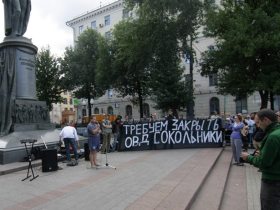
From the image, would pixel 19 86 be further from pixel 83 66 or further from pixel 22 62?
pixel 83 66

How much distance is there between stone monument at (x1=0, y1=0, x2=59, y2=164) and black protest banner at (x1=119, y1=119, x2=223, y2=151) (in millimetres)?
4001

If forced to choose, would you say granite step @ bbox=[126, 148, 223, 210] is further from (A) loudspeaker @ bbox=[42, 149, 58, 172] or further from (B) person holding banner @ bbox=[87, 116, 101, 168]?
(A) loudspeaker @ bbox=[42, 149, 58, 172]

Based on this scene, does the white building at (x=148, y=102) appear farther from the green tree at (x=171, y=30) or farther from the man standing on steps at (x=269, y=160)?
the man standing on steps at (x=269, y=160)

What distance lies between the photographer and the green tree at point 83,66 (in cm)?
4784

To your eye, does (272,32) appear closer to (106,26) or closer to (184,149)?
(184,149)

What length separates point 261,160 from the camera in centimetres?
426

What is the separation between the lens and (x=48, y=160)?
1141cm

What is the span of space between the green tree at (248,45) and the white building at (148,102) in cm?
706

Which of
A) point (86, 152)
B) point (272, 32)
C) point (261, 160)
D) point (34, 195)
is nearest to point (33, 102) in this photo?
point (86, 152)

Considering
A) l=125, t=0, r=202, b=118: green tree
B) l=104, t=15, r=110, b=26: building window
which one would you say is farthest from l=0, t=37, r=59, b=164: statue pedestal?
l=104, t=15, r=110, b=26: building window

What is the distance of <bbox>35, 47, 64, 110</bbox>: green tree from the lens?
140 feet

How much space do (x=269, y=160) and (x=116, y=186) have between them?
17.0 feet

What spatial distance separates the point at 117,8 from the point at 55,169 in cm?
5817

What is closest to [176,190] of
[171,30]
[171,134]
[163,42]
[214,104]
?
[171,134]
